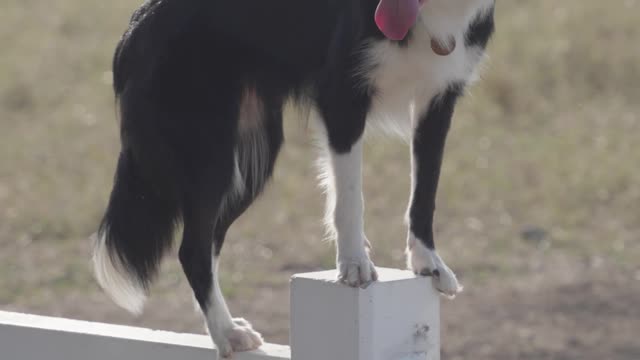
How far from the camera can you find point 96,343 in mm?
3447

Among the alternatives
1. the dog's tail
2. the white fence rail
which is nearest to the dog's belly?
the white fence rail

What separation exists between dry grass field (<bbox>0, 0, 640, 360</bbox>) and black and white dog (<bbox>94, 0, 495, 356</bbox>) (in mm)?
352

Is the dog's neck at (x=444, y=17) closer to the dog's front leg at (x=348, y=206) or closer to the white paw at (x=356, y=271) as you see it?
the dog's front leg at (x=348, y=206)

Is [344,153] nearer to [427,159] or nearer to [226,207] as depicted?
[427,159]

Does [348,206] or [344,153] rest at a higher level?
[344,153]

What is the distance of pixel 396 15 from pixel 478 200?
15.0 ft

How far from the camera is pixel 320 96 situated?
3.66m

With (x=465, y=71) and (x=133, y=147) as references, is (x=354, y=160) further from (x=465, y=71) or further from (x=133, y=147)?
(x=133, y=147)

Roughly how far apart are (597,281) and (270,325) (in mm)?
1685

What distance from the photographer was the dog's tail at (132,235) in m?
3.98

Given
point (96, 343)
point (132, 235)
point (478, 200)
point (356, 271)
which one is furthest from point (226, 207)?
point (478, 200)

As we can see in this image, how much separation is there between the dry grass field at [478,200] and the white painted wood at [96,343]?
100 centimetres

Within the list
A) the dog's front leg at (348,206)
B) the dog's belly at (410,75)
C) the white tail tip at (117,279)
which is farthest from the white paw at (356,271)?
the white tail tip at (117,279)

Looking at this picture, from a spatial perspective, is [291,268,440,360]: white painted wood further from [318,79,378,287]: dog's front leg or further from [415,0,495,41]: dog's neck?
[415,0,495,41]: dog's neck
